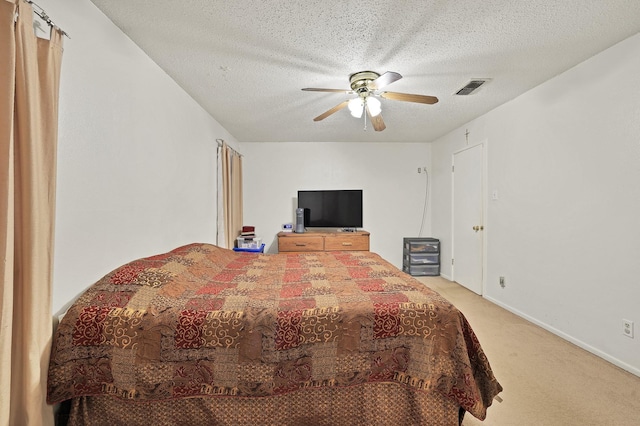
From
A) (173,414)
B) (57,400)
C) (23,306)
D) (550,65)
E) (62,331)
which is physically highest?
(550,65)

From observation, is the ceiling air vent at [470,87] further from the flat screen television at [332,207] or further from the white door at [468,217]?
the flat screen television at [332,207]

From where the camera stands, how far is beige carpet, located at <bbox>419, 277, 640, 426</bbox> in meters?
1.62

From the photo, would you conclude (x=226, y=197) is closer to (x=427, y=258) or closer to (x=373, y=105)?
(x=373, y=105)

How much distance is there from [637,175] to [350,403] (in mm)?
2391

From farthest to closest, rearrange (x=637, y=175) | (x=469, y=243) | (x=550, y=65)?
(x=469, y=243) → (x=550, y=65) → (x=637, y=175)

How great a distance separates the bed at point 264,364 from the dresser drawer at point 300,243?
3.12 meters

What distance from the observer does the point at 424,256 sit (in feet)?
16.0

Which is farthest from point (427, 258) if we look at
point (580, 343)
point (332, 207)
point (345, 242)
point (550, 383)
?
point (550, 383)

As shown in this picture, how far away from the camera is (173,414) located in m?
1.37

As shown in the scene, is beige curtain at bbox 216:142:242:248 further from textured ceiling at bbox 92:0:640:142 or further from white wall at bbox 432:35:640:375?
white wall at bbox 432:35:640:375

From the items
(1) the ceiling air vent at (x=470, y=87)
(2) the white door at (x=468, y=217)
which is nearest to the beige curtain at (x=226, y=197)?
(1) the ceiling air vent at (x=470, y=87)

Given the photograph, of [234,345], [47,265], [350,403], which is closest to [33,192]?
[47,265]

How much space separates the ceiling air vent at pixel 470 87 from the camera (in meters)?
2.66

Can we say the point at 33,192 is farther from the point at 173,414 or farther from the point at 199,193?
the point at 199,193
